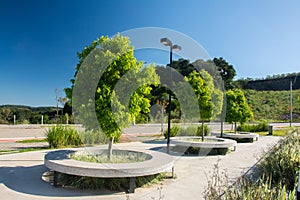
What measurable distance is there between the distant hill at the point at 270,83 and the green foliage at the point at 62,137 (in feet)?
157

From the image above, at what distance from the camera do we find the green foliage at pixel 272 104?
40406 millimetres

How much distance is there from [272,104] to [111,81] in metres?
46.0

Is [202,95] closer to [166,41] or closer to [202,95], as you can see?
[202,95]

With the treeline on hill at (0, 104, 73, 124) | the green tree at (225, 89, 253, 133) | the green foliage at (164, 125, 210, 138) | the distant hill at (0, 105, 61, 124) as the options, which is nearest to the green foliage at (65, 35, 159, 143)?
the green foliage at (164, 125, 210, 138)

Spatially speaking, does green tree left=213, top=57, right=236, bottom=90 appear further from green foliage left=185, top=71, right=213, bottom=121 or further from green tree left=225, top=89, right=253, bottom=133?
green foliage left=185, top=71, right=213, bottom=121

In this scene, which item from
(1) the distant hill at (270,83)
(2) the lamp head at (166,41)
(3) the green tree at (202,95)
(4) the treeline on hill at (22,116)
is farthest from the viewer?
(1) the distant hill at (270,83)

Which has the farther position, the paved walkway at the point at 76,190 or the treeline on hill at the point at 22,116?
the treeline on hill at the point at 22,116

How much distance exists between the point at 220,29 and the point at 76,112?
233 inches

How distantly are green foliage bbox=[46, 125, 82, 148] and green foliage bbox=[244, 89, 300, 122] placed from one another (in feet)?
115

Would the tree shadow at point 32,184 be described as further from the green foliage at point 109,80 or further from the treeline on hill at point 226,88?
the treeline on hill at point 226,88

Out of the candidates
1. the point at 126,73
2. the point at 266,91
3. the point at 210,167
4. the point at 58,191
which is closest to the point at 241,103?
the point at 210,167

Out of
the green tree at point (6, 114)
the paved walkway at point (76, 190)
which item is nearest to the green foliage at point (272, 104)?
the green tree at point (6, 114)

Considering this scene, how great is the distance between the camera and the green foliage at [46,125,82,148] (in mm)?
9492

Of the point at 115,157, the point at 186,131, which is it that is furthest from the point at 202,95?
the point at 115,157
